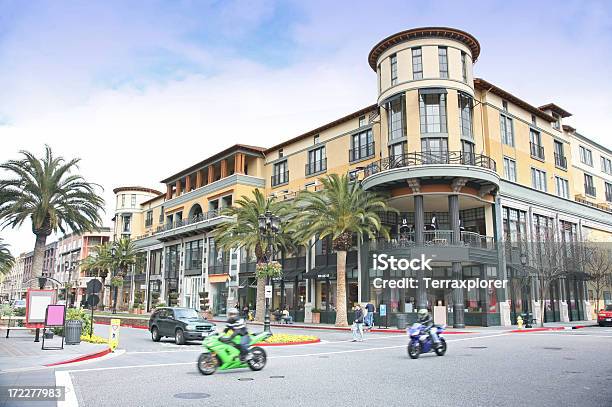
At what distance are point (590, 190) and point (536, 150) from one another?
42.1 feet

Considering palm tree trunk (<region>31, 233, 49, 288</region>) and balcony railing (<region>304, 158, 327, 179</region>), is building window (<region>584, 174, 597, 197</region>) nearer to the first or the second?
balcony railing (<region>304, 158, 327, 179</region>)

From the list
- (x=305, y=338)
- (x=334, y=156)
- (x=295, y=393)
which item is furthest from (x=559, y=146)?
(x=295, y=393)

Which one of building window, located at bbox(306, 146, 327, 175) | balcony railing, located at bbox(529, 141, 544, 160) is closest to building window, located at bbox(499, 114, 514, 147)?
balcony railing, located at bbox(529, 141, 544, 160)

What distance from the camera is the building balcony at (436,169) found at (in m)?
34.9

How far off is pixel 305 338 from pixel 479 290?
18.1 metres

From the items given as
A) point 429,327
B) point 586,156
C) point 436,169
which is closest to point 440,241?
point 436,169

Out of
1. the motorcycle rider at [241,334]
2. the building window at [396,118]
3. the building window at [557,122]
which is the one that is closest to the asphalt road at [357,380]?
the motorcycle rider at [241,334]

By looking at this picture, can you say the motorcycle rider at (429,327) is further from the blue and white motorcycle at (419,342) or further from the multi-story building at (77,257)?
the multi-story building at (77,257)

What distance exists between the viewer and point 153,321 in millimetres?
24953

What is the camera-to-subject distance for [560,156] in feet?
159

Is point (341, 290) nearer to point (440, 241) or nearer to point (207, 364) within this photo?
point (440, 241)

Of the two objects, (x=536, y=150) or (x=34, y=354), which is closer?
(x=34, y=354)

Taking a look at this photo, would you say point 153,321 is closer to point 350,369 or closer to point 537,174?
point 350,369

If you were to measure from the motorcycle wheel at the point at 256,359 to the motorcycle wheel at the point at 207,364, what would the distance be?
0.89 m
